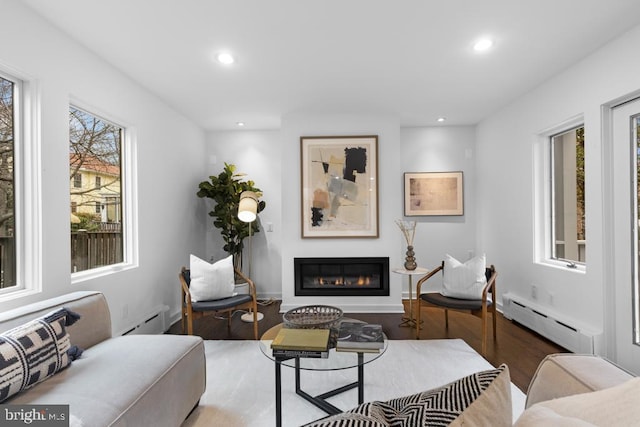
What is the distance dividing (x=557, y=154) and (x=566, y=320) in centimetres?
164

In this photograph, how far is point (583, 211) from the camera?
298cm

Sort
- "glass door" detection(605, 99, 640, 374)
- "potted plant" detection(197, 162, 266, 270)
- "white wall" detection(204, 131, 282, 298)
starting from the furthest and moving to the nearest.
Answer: "white wall" detection(204, 131, 282, 298)
"potted plant" detection(197, 162, 266, 270)
"glass door" detection(605, 99, 640, 374)

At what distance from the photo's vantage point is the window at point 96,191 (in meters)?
2.66

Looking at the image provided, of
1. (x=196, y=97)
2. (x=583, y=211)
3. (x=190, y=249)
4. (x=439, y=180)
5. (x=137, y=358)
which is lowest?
(x=137, y=358)

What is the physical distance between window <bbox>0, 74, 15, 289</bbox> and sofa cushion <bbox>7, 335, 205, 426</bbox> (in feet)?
2.63

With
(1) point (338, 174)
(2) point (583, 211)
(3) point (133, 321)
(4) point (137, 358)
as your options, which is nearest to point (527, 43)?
(2) point (583, 211)

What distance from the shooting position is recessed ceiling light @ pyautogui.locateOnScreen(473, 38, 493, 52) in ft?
8.31

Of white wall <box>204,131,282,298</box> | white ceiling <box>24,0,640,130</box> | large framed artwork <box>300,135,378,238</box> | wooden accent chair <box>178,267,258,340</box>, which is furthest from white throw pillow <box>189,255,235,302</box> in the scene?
white ceiling <box>24,0,640,130</box>

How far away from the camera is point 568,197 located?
10.6ft

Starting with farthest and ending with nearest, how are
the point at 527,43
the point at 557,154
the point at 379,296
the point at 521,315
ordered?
the point at 379,296 < the point at 521,315 < the point at 557,154 < the point at 527,43

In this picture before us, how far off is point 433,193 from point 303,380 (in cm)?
342

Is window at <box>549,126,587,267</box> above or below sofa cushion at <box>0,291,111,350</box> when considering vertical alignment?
above

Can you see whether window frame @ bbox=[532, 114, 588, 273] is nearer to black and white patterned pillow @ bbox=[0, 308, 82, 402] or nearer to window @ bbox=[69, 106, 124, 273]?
black and white patterned pillow @ bbox=[0, 308, 82, 402]

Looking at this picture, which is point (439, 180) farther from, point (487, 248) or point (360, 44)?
point (360, 44)
